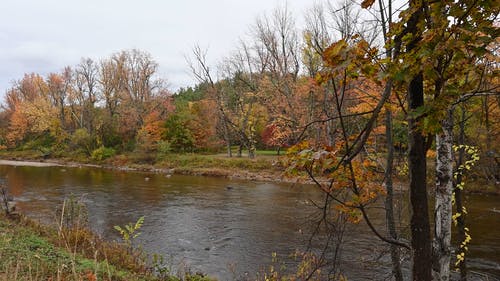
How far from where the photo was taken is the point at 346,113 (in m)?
11.8

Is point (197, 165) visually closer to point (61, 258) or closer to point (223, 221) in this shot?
point (223, 221)

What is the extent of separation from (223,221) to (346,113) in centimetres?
621

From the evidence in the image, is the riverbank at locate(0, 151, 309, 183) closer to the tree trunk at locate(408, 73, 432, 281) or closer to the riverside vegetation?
the riverside vegetation

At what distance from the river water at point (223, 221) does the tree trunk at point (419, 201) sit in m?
2.26

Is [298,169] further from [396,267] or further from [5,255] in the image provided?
[5,255]

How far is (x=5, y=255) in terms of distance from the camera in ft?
18.1

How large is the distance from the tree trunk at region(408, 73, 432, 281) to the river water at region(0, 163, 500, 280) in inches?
89.0

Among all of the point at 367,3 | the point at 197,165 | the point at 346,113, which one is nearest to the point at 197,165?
the point at 197,165

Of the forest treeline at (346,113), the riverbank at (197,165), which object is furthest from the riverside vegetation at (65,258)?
the riverbank at (197,165)

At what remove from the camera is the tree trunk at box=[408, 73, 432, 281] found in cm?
192

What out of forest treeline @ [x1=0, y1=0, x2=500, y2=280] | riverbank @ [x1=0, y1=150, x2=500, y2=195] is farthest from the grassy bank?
riverbank @ [x1=0, y1=150, x2=500, y2=195]

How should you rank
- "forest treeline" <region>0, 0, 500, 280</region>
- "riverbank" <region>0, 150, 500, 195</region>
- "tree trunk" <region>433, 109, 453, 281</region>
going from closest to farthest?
"forest treeline" <region>0, 0, 500, 280</region>
"tree trunk" <region>433, 109, 453, 281</region>
"riverbank" <region>0, 150, 500, 195</region>

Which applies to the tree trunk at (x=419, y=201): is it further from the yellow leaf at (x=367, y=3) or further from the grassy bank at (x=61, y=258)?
the grassy bank at (x=61, y=258)

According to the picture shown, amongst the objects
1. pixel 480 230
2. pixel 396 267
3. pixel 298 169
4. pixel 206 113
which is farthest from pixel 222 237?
pixel 206 113
